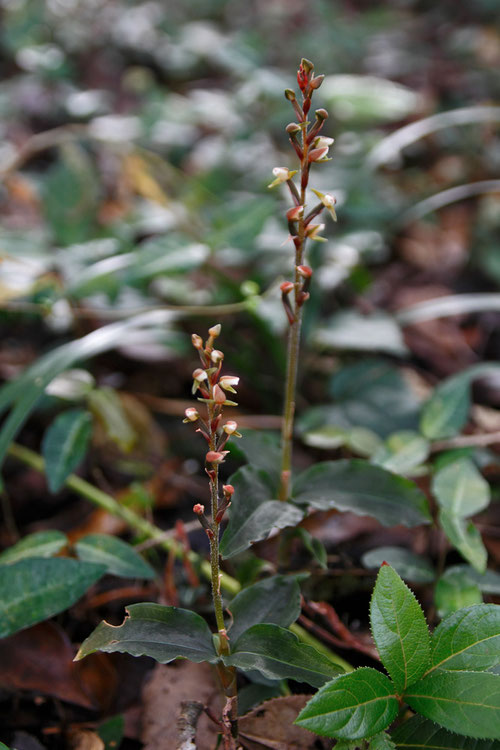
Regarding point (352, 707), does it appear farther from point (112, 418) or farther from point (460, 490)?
point (112, 418)

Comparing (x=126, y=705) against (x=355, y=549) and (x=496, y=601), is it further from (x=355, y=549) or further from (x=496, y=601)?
(x=496, y=601)

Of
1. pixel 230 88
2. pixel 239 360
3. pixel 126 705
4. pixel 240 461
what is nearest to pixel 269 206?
pixel 239 360

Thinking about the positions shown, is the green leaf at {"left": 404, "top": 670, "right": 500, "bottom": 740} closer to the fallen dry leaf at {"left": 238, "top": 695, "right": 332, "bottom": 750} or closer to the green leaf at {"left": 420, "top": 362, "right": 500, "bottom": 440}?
the fallen dry leaf at {"left": 238, "top": 695, "right": 332, "bottom": 750}

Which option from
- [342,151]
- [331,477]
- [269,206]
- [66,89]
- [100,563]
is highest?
[66,89]

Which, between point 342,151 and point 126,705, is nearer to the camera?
point 126,705

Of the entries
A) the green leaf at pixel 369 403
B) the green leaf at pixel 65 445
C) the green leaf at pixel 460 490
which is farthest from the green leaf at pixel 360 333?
the green leaf at pixel 65 445

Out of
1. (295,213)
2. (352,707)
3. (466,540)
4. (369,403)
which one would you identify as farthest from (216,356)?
(369,403)

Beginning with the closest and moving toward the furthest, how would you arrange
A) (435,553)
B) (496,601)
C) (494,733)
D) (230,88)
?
(494,733) < (496,601) < (435,553) < (230,88)
